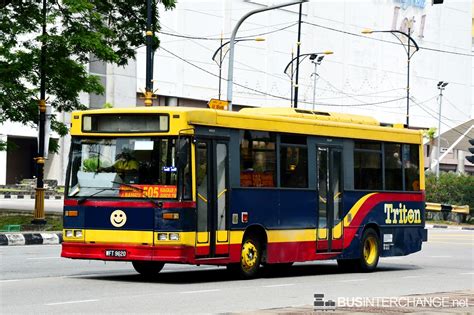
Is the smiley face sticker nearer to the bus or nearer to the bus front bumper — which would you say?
A: the bus

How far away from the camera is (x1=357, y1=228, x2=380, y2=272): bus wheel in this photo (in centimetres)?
2234

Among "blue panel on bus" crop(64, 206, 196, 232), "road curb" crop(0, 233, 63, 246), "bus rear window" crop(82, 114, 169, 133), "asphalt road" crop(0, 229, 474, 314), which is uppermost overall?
"bus rear window" crop(82, 114, 169, 133)

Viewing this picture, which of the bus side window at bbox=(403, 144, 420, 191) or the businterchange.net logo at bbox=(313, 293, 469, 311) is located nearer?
the businterchange.net logo at bbox=(313, 293, 469, 311)

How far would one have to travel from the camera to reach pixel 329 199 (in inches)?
840

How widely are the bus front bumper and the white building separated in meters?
59.9

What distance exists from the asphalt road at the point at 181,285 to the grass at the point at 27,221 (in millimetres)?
6505

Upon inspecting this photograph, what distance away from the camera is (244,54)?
96.9 meters

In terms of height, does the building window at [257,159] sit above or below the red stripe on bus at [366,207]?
above

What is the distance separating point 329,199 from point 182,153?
4.70 metres

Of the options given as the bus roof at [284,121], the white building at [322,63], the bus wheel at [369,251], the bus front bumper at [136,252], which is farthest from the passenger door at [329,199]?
the white building at [322,63]

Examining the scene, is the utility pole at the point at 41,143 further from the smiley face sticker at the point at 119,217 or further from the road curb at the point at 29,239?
the smiley face sticker at the point at 119,217

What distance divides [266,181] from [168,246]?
9.34ft

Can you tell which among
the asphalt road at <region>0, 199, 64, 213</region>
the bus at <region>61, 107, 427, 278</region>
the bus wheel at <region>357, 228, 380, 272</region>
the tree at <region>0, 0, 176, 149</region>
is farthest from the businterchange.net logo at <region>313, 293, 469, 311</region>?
→ the asphalt road at <region>0, 199, 64, 213</region>

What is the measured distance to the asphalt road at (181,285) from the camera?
14.0m
